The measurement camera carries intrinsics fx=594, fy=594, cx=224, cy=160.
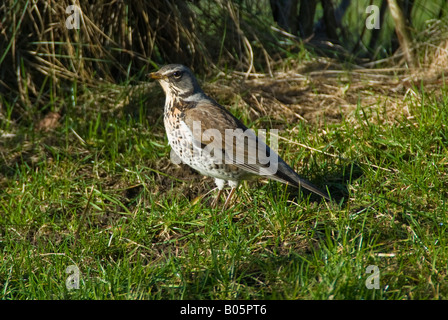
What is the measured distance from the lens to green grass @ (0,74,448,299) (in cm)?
345

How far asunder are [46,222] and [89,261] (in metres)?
0.74

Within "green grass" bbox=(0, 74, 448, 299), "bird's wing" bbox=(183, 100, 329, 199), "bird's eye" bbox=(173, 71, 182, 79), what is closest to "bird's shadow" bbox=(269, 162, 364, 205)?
"green grass" bbox=(0, 74, 448, 299)

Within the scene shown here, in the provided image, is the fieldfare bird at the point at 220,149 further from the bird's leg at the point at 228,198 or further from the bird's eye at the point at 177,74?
the bird's eye at the point at 177,74

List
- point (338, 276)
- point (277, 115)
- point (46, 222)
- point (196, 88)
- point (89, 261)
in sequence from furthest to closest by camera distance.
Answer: point (277, 115) < point (196, 88) < point (46, 222) < point (89, 261) < point (338, 276)

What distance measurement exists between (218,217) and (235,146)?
568 millimetres

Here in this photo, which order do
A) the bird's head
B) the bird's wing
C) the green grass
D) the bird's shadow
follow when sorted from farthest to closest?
the bird's head → the bird's shadow → the bird's wing → the green grass

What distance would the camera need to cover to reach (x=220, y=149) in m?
4.45

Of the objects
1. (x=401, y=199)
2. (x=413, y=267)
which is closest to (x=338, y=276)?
(x=413, y=267)

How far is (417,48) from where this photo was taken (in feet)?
20.6

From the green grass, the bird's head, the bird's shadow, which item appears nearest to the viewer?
the green grass

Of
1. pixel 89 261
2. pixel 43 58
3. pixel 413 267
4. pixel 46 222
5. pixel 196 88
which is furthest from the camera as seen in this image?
pixel 43 58

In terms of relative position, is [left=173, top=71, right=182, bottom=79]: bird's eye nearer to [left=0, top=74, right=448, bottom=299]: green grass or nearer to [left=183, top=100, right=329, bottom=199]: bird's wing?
[left=183, top=100, right=329, bottom=199]: bird's wing
